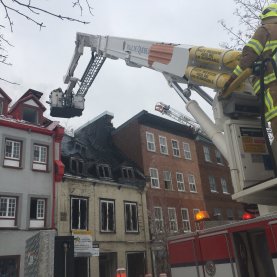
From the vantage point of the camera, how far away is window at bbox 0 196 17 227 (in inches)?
699

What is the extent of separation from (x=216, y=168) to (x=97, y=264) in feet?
56.6

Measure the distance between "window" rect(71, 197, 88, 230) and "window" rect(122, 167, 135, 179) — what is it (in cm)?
441

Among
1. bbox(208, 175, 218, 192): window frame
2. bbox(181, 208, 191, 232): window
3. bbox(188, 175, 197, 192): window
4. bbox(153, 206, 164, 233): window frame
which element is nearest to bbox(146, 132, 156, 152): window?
bbox(188, 175, 197, 192): window

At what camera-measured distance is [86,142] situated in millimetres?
27375

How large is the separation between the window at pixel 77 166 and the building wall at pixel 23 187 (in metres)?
1.74

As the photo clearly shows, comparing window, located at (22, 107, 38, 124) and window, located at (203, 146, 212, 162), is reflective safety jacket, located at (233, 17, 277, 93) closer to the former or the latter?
window, located at (22, 107, 38, 124)

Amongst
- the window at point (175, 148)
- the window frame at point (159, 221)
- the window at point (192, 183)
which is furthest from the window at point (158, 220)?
the window at point (175, 148)

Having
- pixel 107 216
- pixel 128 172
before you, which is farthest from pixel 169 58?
pixel 128 172

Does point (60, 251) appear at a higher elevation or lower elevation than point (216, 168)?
lower

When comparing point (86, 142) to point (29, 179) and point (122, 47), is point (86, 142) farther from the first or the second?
point (122, 47)

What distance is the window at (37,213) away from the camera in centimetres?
1875

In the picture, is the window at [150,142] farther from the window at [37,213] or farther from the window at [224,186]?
the window at [37,213]

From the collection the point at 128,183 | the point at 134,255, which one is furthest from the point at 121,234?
the point at 128,183

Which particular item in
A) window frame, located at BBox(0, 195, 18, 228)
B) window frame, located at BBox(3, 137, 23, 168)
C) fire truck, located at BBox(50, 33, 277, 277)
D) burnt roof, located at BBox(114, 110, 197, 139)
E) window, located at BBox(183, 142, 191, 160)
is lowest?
fire truck, located at BBox(50, 33, 277, 277)
